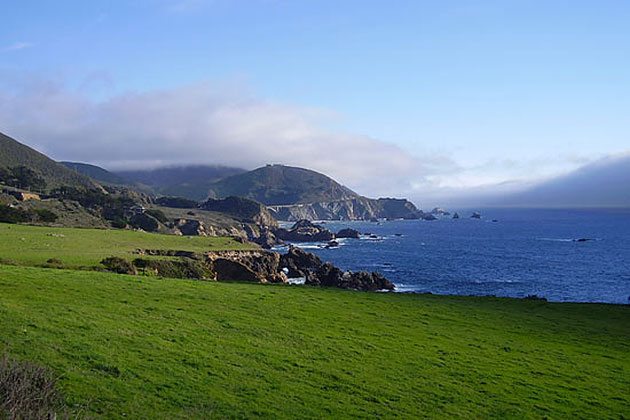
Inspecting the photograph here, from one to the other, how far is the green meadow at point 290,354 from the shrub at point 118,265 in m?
10.4

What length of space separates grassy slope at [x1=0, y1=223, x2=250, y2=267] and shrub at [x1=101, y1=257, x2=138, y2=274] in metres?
1.04

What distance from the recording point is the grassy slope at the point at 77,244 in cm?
4128

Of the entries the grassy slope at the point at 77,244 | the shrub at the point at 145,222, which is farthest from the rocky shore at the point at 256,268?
the shrub at the point at 145,222

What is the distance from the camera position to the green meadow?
1287 cm

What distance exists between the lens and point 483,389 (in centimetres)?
1600

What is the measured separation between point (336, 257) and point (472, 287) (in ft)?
155

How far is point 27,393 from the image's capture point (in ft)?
30.6

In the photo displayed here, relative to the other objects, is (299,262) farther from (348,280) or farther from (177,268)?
(177,268)

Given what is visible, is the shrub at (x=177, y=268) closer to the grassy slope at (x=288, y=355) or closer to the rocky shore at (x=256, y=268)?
the rocky shore at (x=256, y=268)

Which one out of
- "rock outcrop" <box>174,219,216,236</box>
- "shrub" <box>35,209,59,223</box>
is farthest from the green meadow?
"rock outcrop" <box>174,219,216,236</box>

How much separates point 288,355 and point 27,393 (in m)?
9.46

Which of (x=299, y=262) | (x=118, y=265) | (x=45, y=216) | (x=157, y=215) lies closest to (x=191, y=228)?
(x=157, y=215)

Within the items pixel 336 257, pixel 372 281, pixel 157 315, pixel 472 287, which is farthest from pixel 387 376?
pixel 336 257

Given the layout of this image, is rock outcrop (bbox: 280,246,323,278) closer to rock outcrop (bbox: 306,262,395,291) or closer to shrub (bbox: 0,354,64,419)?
rock outcrop (bbox: 306,262,395,291)
